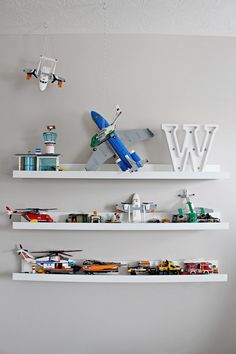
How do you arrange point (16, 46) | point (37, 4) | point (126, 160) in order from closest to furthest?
point (37, 4) < point (126, 160) < point (16, 46)

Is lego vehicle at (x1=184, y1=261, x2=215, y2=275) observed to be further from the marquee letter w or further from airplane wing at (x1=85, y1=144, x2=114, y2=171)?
airplane wing at (x1=85, y1=144, x2=114, y2=171)

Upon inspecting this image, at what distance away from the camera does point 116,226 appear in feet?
7.41

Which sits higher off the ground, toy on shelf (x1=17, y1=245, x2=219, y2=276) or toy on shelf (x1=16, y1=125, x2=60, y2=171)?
toy on shelf (x1=16, y1=125, x2=60, y2=171)

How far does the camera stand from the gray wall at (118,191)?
2365 millimetres

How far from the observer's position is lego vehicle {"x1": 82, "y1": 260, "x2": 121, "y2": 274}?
2.27 metres

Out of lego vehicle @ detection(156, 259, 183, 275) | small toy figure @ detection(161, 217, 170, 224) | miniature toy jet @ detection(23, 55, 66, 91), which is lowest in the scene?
lego vehicle @ detection(156, 259, 183, 275)

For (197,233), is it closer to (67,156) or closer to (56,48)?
(67,156)

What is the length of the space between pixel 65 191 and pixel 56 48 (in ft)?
2.63

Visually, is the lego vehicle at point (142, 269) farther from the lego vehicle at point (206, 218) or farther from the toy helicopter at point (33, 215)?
the toy helicopter at point (33, 215)

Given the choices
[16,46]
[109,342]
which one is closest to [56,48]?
[16,46]

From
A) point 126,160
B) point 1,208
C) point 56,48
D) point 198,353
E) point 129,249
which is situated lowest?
point 198,353

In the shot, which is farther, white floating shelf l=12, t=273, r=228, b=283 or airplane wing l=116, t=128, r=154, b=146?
airplane wing l=116, t=128, r=154, b=146

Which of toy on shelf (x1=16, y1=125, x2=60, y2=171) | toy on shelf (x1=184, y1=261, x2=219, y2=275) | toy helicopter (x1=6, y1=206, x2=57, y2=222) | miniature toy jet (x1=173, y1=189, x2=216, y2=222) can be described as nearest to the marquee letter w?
miniature toy jet (x1=173, y1=189, x2=216, y2=222)

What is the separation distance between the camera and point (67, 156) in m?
2.40
